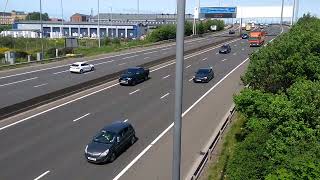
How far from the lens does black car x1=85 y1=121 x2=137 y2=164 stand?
19.0m

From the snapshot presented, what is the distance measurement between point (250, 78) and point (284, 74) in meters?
2.29

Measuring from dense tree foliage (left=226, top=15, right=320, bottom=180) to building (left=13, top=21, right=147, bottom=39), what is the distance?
396 feet

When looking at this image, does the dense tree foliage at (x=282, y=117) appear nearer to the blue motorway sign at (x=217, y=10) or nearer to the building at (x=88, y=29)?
the blue motorway sign at (x=217, y=10)

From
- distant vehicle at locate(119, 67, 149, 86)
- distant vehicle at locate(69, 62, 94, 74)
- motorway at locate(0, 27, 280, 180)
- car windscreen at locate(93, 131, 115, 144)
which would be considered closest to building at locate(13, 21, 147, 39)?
distant vehicle at locate(69, 62, 94, 74)

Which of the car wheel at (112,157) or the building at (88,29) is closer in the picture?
the car wheel at (112,157)

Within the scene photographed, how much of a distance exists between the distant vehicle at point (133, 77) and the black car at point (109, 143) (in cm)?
1730

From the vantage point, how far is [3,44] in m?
93.2

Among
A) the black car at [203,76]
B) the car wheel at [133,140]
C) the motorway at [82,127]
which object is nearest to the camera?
the motorway at [82,127]

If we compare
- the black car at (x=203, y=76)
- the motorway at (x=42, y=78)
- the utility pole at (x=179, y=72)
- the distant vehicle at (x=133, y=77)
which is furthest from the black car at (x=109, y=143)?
the black car at (x=203, y=76)

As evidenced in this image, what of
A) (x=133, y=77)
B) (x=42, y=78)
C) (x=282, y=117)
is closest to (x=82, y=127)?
(x=282, y=117)

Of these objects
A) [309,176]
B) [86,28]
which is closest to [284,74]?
[309,176]

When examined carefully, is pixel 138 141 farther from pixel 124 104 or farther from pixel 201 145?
pixel 124 104

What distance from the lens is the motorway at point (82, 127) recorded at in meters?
18.6

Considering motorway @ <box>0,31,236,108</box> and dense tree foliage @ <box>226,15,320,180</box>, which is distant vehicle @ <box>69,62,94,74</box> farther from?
dense tree foliage @ <box>226,15,320,180</box>
